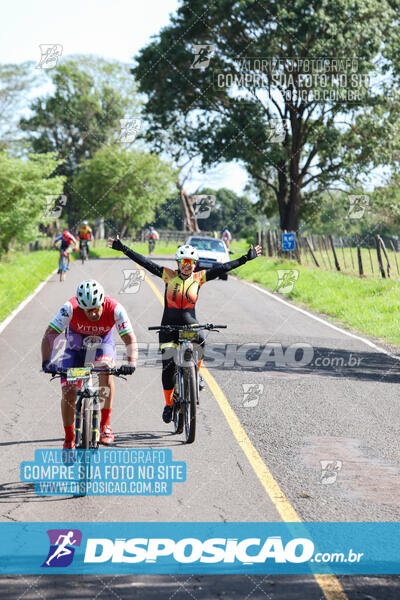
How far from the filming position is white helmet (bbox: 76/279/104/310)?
265 inches

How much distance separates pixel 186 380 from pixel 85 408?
1.53 meters

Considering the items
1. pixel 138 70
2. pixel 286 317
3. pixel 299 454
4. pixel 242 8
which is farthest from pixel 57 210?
A: pixel 299 454

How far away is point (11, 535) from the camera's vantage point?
544 cm

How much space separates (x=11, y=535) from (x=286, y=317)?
15235 mm

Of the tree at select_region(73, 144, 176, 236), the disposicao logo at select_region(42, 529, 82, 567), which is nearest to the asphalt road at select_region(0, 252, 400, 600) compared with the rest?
the disposicao logo at select_region(42, 529, 82, 567)

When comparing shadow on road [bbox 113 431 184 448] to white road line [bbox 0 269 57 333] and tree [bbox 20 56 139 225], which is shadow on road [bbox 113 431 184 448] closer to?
white road line [bbox 0 269 57 333]

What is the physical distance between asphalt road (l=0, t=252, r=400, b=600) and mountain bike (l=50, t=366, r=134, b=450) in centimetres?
57

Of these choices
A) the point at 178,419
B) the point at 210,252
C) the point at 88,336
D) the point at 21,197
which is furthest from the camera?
the point at 21,197

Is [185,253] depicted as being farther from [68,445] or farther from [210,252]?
[210,252]

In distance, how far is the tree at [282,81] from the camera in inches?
1420

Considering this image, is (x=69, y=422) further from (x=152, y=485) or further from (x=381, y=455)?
(x=381, y=455)

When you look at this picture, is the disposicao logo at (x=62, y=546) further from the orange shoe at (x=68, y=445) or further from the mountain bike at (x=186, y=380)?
the mountain bike at (x=186, y=380)

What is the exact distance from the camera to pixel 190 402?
25.7 ft

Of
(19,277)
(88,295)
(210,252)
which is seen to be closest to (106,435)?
(88,295)
